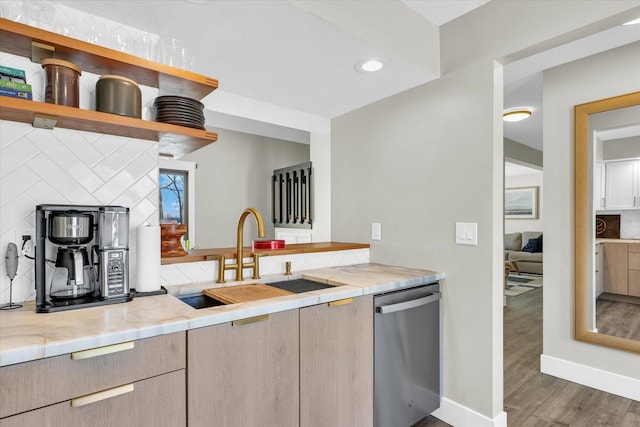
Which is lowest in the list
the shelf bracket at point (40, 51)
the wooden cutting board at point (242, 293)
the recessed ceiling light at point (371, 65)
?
the wooden cutting board at point (242, 293)

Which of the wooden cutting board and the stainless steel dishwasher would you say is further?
the stainless steel dishwasher

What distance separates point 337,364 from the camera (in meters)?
1.60

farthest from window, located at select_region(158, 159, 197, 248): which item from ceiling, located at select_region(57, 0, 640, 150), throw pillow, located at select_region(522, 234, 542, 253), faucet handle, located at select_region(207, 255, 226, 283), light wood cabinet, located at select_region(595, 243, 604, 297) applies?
throw pillow, located at select_region(522, 234, 542, 253)

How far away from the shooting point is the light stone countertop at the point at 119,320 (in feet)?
3.01

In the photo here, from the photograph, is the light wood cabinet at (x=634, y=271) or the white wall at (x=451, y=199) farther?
the light wood cabinet at (x=634, y=271)

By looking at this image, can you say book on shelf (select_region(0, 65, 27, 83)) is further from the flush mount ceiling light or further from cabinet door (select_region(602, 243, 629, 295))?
the flush mount ceiling light

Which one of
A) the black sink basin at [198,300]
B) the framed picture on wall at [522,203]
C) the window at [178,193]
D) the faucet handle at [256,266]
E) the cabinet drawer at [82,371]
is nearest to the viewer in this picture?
the cabinet drawer at [82,371]

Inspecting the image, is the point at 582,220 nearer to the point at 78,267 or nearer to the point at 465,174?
the point at 465,174

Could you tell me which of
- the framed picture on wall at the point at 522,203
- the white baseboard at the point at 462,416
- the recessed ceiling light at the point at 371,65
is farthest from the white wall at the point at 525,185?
the recessed ceiling light at the point at 371,65

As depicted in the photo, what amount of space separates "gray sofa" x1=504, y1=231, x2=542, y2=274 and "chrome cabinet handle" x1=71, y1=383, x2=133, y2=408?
789 cm

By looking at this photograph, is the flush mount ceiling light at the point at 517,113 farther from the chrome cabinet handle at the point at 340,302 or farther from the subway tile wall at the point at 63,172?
the subway tile wall at the point at 63,172

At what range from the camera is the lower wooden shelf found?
1.19m

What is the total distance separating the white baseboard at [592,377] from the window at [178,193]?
12.4 ft

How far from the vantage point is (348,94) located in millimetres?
2439
